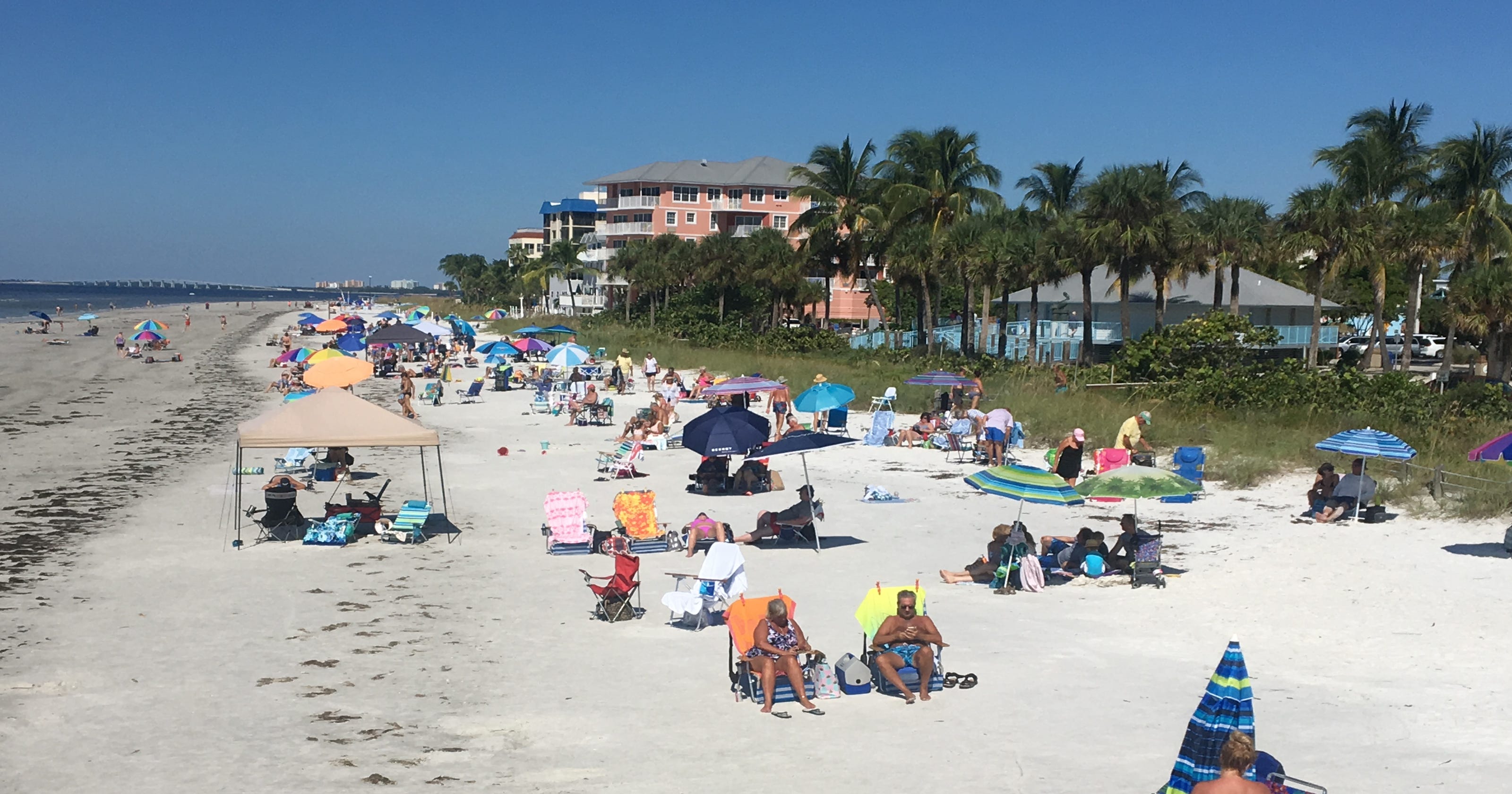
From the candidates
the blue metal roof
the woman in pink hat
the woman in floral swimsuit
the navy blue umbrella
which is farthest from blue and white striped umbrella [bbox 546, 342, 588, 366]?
the blue metal roof

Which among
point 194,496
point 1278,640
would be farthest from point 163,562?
point 1278,640

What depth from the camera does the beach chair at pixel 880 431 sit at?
2397 cm

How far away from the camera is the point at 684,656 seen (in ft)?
34.5

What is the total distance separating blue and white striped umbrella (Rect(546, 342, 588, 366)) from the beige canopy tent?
14.8 m

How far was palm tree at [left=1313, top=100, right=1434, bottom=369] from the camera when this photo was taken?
149 feet

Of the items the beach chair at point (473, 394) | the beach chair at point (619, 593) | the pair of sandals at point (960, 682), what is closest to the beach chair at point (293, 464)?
the beach chair at point (619, 593)

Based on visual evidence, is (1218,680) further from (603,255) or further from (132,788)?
(603,255)

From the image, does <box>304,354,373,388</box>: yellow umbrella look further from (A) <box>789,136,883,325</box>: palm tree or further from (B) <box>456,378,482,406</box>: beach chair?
(A) <box>789,136,883,325</box>: palm tree

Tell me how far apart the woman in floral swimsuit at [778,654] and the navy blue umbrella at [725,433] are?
21.6ft

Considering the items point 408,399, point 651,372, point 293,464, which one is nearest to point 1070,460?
point 293,464

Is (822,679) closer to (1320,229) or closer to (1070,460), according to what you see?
(1070,460)

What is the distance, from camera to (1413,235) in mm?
40938

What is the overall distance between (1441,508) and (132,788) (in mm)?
15264

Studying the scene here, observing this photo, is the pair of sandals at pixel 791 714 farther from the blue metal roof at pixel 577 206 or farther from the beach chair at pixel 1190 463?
the blue metal roof at pixel 577 206
